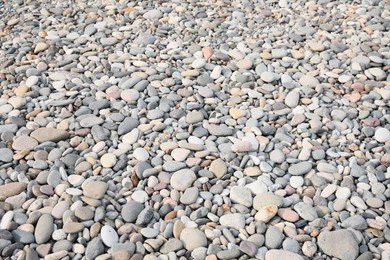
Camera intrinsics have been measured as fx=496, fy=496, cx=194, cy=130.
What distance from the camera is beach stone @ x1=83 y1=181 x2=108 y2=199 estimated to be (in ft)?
5.35

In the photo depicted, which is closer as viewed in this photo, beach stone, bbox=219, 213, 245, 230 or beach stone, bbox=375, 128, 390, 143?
beach stone, bbox=219, 213, 245, 230

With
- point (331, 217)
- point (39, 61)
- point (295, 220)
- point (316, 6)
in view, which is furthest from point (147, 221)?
point (316, 6)

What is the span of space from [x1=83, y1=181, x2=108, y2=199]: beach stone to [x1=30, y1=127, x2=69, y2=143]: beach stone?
0.99 feet

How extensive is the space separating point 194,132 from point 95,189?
18.6 inches

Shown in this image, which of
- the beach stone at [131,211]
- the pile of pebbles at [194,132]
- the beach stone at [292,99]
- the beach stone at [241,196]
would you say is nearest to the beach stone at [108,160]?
the pile of pebbles at [194,132]

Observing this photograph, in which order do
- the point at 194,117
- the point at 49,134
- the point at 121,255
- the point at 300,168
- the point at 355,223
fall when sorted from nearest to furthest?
the point at 121,255 → the point at 355,223 → the point at 300,168 → the point at 49,134 → the point at 194,117

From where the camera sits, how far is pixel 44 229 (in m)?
1.51

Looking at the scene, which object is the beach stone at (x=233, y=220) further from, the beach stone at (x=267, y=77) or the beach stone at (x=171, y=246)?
the beach stone at (x=267, y=77)

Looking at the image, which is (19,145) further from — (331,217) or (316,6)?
(316,6)

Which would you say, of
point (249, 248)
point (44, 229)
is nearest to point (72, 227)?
point (44, 229)

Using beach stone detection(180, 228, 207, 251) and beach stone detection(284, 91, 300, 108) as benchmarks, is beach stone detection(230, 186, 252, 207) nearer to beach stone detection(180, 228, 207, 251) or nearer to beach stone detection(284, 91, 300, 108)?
beach stone detection(180, 228, 207, 251)

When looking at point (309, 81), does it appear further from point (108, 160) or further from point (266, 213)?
point (108, 160)

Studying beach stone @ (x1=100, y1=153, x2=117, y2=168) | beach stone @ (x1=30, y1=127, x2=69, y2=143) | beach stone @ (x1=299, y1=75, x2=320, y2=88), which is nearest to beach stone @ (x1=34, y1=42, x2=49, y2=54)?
beach stone @ (x1=30, y1=127, x2=69, y2=143)

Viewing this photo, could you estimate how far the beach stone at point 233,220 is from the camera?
5.09 ft
